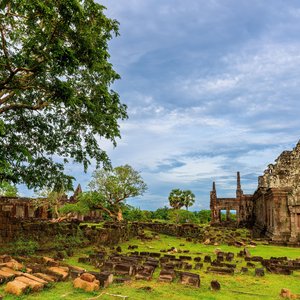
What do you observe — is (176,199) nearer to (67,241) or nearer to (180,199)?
(180,199)

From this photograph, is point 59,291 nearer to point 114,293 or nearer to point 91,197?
point 114,293

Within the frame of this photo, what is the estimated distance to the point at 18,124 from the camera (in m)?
15.0

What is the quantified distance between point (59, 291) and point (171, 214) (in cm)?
4466

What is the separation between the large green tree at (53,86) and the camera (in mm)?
10914

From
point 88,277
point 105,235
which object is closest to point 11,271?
point 88,277

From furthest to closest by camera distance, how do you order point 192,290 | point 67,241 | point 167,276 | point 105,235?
1. point 105,235
2. point 67,241
3. point 167,276
4. point 192,290

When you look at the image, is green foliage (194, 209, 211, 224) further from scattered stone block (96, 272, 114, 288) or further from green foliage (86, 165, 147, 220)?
scattered stone block (96, 272, 114, 288)

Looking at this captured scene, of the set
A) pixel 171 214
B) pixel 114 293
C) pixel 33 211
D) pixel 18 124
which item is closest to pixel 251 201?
pixel 171 214

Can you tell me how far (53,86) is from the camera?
476 inches

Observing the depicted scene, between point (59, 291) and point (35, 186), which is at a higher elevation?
point (35, 186)

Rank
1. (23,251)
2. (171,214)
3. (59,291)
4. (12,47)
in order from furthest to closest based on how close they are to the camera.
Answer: (171,214) → (23,251) → (12,47) → (59,291)

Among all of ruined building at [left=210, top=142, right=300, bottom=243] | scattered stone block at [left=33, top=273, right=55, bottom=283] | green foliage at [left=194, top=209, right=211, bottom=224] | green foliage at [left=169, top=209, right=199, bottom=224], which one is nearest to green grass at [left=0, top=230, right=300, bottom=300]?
scattered stone block at [left=33, top=273, right=55, bottom=283]

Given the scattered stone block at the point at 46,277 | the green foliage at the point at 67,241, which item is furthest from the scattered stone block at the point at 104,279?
the green foliage at the point at 67,241

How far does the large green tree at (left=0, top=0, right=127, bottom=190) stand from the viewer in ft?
35.8
